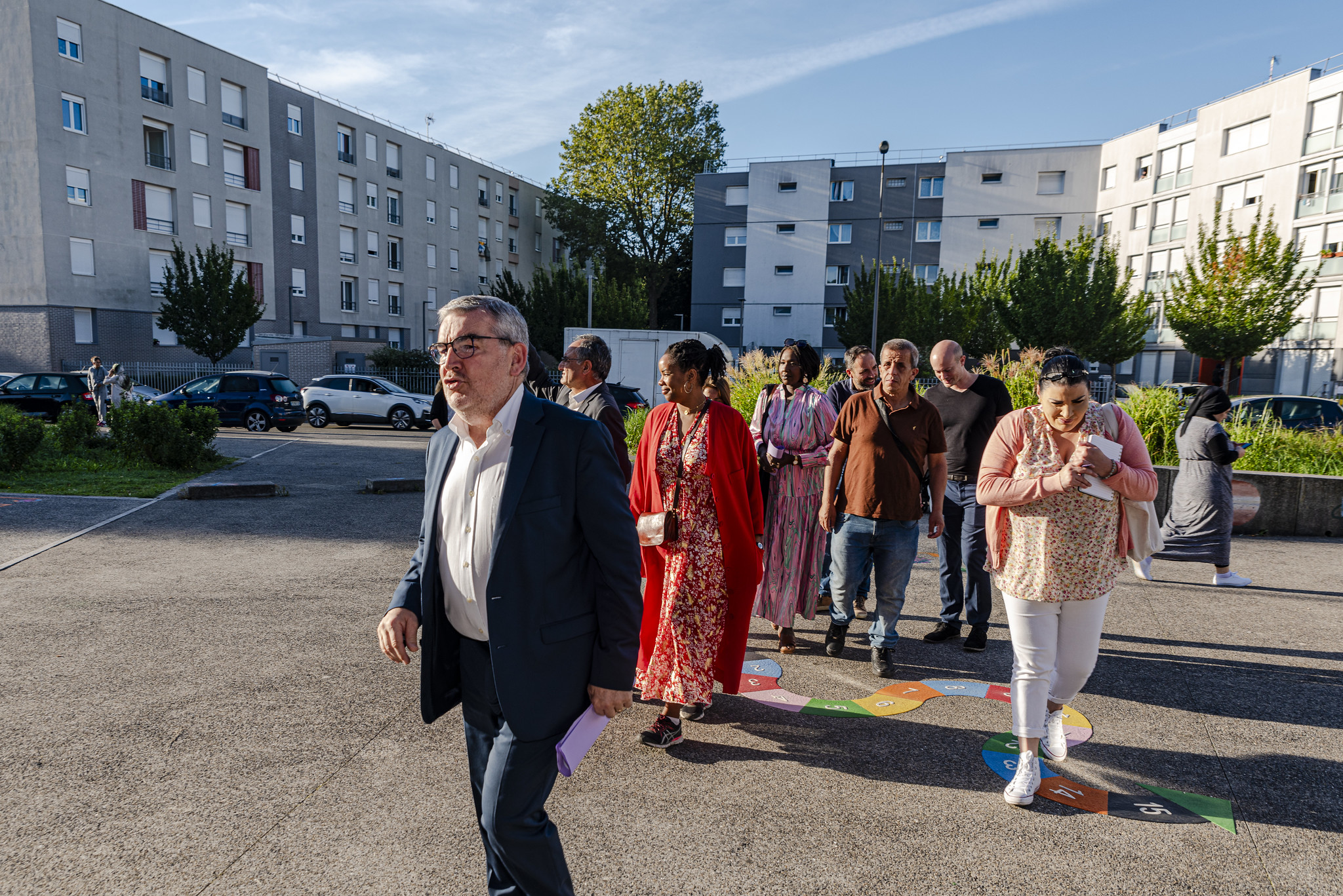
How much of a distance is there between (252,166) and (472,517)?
4365cm

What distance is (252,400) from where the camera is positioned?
70.1ft

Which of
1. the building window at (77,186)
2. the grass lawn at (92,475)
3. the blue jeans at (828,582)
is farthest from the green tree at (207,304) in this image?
the blue jeans at (828,582)

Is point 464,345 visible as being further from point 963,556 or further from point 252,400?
point 252,400

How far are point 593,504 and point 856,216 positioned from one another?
44.6 m

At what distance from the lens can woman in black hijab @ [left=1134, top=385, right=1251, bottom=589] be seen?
7.36 m

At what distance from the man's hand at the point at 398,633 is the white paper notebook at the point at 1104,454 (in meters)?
2.77

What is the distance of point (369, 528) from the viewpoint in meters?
9.12

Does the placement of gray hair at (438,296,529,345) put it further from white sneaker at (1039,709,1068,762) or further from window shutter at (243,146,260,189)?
window shutter at (243,146,260,189)

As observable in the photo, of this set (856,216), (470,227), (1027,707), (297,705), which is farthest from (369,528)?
(470,227)

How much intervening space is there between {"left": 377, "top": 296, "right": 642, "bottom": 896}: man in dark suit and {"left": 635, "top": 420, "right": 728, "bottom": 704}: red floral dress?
1.82 metres

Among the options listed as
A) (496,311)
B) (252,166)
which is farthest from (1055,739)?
(252,166)

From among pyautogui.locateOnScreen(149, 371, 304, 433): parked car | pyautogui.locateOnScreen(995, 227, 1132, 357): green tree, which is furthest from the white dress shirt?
pyautogui.locateOnScreen(995, 227, 1132, 357): green tree

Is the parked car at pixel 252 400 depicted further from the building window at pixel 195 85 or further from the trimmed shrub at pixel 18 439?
the building window at pixel 195 85

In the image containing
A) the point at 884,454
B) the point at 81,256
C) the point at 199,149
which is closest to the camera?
the point at 884,454
